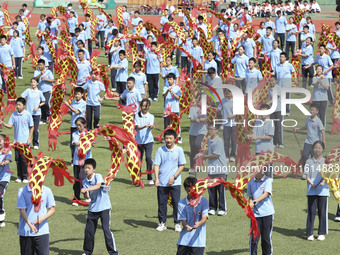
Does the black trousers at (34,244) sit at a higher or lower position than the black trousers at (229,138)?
lower

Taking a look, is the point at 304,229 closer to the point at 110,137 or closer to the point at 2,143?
the point at 110,137

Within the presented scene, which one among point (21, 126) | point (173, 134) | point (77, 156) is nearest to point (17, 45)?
point (21, 126)

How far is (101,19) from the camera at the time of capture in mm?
33125

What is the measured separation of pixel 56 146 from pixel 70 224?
6433 millimetres

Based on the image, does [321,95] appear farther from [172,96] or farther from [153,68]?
[153,68]

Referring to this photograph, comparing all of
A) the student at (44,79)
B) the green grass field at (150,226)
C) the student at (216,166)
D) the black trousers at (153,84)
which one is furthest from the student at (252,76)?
the student at (216,166)

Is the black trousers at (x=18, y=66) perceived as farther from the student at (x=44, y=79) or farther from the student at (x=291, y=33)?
the student at (x=291, y=33)

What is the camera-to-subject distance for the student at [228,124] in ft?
56.8

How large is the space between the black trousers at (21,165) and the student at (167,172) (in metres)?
4.48

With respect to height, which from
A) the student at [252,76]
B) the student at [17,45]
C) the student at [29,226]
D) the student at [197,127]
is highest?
the student at [17,45]

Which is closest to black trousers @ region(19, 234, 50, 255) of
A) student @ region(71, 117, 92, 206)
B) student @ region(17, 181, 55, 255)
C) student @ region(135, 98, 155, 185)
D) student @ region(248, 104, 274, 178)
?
student @ region(17, 181, 55, 255)

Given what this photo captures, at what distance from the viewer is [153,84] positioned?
82.1ft

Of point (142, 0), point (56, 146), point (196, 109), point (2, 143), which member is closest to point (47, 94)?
point (56, 146)

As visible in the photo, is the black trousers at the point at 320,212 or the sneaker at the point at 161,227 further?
the sneaker at the point at 161,227
